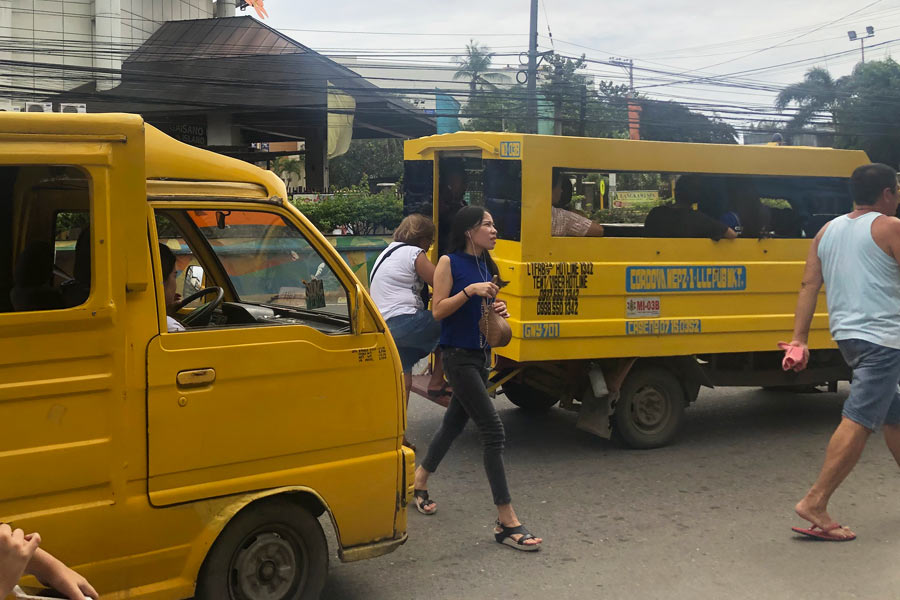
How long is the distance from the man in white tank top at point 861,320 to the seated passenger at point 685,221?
1635 millimetres

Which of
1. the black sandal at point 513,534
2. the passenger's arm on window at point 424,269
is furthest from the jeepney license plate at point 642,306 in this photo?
the black sandal at point 513,534

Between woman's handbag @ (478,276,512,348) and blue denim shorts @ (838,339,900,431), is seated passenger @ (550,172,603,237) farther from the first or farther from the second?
blue denim shorts @ (838,339,900,431)

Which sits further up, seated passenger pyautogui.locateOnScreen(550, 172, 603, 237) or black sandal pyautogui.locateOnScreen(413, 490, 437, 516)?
seated passenger pyautogui.locateOnScreen(550, 172, 603, 237)

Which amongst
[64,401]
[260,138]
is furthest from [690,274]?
[260,138]

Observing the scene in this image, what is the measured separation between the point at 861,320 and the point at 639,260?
186 cm

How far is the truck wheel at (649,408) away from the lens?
653 cm

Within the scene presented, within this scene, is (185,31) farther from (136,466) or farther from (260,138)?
(136,466)

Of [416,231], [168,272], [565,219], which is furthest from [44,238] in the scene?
[565,219]

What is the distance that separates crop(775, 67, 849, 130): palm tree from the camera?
33781 mm

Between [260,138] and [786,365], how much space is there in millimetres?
28620

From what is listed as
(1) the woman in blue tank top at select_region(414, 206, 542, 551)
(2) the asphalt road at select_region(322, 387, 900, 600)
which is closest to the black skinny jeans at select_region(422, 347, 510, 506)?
(1) the woman in blue tank top at select_region(414, 206, 542, 551)

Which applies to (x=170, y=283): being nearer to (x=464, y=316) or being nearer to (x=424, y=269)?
(x=464, y=316)

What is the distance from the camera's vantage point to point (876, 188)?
4.92 metres

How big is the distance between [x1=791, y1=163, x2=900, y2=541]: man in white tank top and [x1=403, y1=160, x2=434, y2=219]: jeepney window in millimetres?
3168
